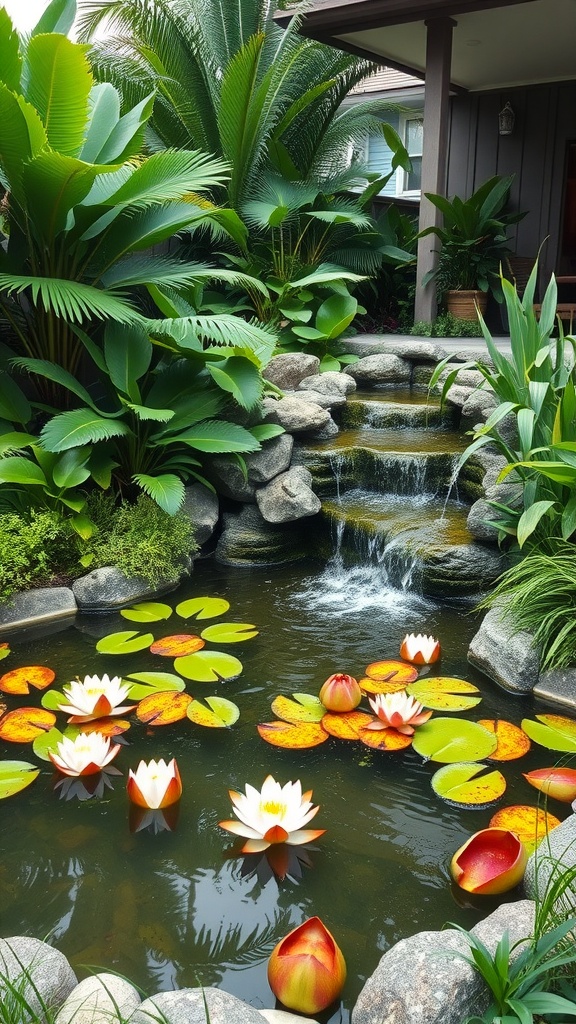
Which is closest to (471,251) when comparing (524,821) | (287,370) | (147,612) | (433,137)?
(433,137)

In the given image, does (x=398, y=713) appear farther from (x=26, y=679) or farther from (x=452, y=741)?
(x=26, y=679)

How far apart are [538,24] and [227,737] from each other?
7.10 m

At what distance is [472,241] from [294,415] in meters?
3.56

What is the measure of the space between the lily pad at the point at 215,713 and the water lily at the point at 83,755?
44 cm

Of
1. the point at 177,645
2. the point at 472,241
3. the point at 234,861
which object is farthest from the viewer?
the point at 472,241

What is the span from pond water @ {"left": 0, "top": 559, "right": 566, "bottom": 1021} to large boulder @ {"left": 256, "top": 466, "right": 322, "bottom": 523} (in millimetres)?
1585

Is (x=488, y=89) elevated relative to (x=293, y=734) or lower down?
elevated

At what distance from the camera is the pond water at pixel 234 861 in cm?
212

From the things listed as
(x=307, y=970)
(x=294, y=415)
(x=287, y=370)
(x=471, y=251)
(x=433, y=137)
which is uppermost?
(x=433, y=137)

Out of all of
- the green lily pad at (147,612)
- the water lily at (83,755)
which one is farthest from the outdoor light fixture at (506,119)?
the water lily at (83,755)

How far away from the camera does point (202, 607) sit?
14.4ft

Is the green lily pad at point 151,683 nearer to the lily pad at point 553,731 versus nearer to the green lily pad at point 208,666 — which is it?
the green lily pad at point 208,666

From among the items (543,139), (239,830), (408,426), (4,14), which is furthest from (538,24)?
(239,830)

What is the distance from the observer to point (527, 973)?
5.46 feet
